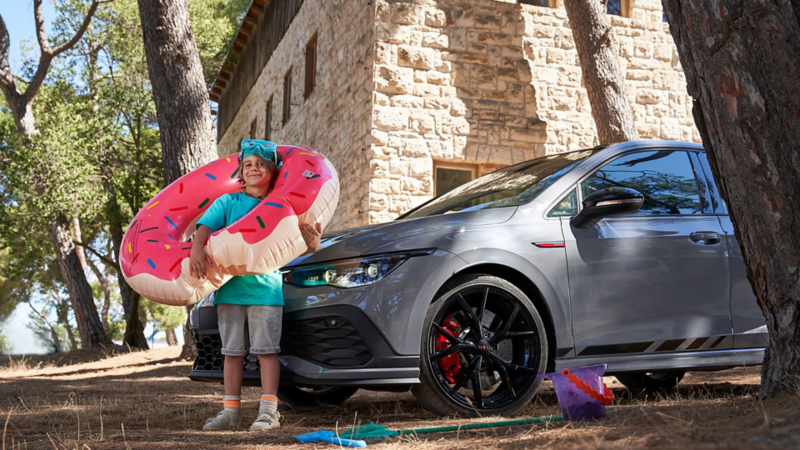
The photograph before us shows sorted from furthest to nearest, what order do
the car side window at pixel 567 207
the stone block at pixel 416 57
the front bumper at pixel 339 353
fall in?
1. the stone block at pixel 416 57
2. the car side window at pixel 567 207
3. the front bumper at pixel 339 353

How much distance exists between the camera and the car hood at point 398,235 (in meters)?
4.26

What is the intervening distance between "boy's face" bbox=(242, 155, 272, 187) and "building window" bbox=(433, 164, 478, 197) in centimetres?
709

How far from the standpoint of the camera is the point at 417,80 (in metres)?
11.5

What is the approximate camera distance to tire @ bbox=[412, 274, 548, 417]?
13.7 feet

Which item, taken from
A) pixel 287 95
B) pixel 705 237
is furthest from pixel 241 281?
pixel 287 95

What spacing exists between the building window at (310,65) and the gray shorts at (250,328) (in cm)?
1095

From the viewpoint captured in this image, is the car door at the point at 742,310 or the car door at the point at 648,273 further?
the car door at the point at 742,310

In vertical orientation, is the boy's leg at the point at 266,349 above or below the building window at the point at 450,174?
below

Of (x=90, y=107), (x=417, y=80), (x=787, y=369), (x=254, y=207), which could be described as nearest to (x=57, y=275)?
(x=90, y=107)

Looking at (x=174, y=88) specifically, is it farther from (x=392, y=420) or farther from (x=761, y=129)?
(x=761, y=129)

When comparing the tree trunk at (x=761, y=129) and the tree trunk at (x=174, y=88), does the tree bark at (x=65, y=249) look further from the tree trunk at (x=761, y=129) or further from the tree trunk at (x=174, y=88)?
the tree trunk at (x=761, y=129)

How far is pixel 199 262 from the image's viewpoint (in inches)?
168

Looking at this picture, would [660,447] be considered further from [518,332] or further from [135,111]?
[135,111]

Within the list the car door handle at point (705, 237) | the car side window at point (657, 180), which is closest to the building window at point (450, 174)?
the car side window at point (657, 180)
